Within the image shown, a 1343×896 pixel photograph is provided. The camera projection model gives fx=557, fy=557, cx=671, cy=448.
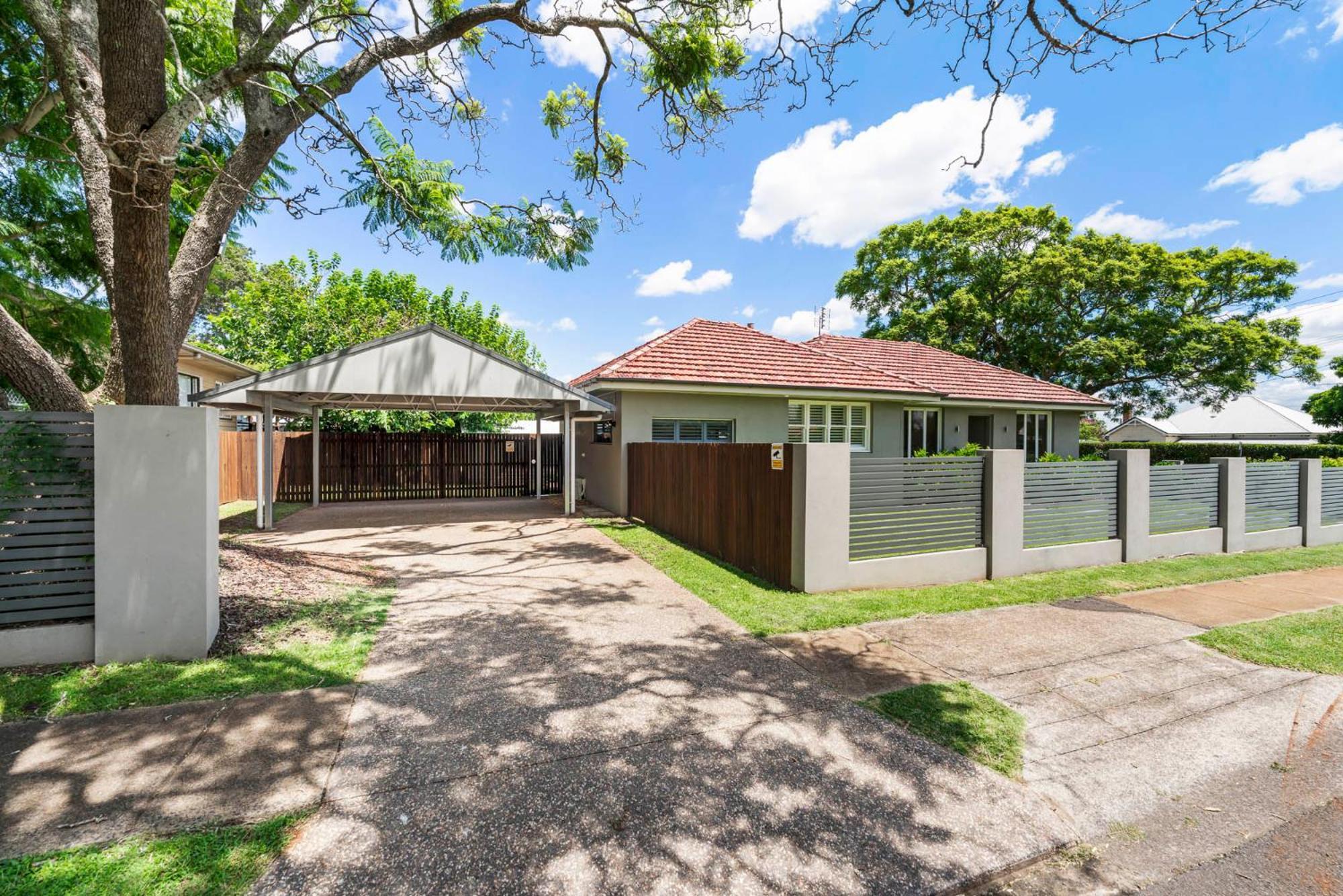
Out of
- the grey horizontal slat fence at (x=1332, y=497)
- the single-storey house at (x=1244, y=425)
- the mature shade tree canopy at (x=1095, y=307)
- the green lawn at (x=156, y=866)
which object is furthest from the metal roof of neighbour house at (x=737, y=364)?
the single-storey house at (x=1244, y=425)

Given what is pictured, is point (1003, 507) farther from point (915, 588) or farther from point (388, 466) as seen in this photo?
point (388, 466)

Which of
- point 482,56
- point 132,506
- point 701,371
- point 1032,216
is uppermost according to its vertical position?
point 1032,216

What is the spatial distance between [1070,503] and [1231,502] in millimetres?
3750

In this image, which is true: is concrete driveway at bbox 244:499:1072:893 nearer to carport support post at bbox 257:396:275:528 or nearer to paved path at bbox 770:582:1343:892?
paved path at bbox 770:582:1343:892

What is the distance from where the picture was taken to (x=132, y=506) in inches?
162

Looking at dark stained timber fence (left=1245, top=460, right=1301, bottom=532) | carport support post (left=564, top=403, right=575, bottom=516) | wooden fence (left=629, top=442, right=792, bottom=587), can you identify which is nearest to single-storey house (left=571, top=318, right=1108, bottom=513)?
carport support post (left=564, top=403, right=575, bottom=516)

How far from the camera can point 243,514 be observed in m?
12.4

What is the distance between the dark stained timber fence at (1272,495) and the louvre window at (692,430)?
915cm

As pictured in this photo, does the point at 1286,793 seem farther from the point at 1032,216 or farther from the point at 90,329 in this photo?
the point at 1032,216

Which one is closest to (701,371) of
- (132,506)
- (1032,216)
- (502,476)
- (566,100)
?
(566,100)

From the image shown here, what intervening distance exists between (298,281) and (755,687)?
80.7 feet

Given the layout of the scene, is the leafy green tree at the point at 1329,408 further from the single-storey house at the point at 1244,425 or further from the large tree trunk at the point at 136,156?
the large tree trunk at the point at 136,156

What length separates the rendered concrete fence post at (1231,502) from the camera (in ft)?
30.1

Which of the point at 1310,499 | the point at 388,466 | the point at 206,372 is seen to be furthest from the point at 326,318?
the point at 1310,499
